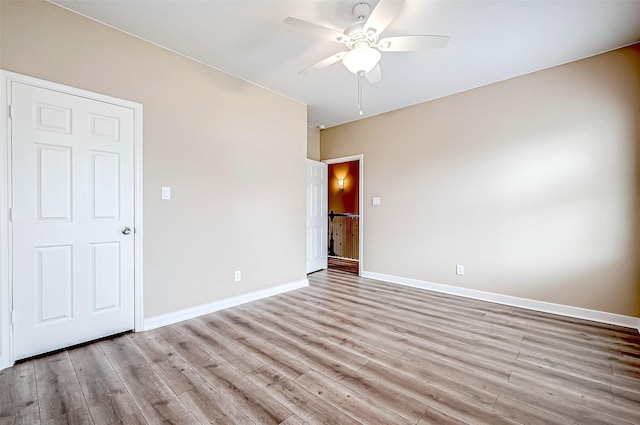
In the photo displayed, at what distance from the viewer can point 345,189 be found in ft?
25.0

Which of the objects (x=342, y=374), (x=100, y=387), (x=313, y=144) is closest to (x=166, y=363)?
(x=100, y=387)

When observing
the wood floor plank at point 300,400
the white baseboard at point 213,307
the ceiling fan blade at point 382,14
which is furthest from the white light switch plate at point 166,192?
the ceiling fan blade at point 382,14

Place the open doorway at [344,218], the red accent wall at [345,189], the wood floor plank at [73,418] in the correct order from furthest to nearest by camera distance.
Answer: the red accent wall at [345,189]
the open doorway at [344,218]
the wood floor plank at [73,418]

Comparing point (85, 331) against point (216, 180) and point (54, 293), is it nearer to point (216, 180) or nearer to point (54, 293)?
point (54, 293)

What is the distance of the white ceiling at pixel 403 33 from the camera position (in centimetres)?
219

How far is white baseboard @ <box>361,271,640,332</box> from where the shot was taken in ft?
9.29

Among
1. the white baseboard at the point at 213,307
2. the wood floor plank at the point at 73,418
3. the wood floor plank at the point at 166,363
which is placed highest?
the white baseboard at the point at 213,307

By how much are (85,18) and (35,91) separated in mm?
764

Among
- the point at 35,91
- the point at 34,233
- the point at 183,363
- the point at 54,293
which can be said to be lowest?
the point at 183,363

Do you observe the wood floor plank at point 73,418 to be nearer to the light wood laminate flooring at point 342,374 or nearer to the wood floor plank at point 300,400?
the light wood laminate flooring at point 342,374

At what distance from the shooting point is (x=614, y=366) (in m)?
2.09

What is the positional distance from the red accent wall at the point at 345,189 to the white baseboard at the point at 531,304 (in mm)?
3277

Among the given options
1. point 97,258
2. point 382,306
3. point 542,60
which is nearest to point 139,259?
point 97,258

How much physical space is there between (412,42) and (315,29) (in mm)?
718
